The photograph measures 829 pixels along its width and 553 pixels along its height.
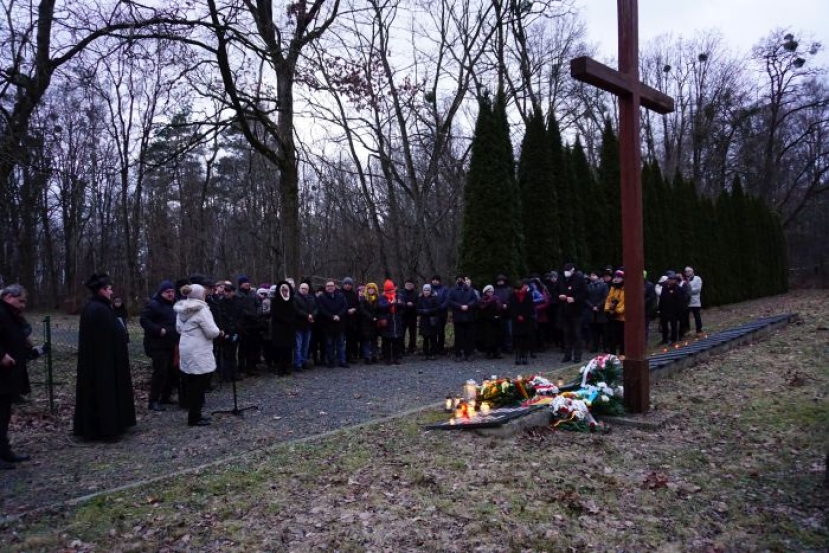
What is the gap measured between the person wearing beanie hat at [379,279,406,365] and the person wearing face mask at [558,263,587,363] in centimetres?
349

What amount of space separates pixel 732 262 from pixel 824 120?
14.0m

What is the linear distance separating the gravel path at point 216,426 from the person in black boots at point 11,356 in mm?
273

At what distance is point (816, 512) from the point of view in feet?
15.9

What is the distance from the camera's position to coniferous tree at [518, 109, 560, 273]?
59.4ft

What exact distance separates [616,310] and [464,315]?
3.22 metres

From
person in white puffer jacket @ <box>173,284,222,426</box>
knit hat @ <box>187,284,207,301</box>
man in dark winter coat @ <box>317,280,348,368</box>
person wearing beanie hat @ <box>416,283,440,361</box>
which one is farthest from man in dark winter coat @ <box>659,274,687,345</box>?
knit hat @ <box>187,284,207,301</box>

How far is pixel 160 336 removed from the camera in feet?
30.2

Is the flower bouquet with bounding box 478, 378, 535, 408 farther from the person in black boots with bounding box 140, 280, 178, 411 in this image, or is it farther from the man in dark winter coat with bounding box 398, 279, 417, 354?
the man in dark winter coat with bounding box 398, 279, 417, 354

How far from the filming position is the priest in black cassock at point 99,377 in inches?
297

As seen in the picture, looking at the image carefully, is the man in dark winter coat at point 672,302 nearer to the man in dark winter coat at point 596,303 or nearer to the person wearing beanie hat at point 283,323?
the man in dark winter coat at point 596,303

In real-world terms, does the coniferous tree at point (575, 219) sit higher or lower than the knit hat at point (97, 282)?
higher

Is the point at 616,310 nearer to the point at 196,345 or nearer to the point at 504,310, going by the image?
the point at 504,310

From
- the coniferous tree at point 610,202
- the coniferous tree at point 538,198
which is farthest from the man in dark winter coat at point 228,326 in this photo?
the coniferous tree at point 610,202

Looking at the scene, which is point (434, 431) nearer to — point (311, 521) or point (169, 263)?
point (311, 521)
